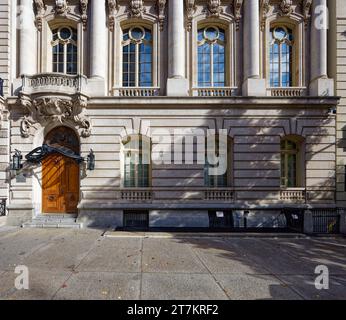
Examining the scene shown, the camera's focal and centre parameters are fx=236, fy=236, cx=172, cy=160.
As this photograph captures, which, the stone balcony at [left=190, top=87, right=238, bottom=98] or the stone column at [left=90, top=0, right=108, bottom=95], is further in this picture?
the stone balcony at [left=190, top=87, right=238, bottom=98]

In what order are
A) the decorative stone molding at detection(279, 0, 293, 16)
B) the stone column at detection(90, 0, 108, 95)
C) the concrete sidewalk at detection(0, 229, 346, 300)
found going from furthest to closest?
the decorative stone molding at detection(279, 0, 293, 16), the stone column at detection(90, 0, 108, 95), the concrete sidewalk at detection(0, 229, 346, 300)

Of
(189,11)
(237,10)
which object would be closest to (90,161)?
(189,11)

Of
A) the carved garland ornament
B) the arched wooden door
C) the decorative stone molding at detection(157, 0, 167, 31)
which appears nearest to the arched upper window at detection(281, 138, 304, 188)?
the decorative stone molding at detection(157, 0, 167, 31)

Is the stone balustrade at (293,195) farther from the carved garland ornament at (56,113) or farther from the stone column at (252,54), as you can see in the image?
the carved garland ornament at (56,113)

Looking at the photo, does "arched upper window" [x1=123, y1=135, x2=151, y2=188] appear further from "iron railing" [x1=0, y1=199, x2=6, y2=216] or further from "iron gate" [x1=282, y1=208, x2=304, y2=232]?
"iron gate" [x1=282, y1=208, x2=304, y2=232]

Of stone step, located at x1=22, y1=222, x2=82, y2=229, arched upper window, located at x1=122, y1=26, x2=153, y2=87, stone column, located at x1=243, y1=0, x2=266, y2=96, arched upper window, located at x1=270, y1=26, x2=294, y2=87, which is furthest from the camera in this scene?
arched upper window, located at x1=270, y1=26, x2=294, y2=87

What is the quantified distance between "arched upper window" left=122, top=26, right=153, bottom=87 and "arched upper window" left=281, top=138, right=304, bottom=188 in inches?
356

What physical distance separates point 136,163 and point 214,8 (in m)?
10.3

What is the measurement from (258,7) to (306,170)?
9.97 meters

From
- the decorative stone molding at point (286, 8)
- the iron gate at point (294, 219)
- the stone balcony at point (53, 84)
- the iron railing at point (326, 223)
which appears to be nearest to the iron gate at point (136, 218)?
the stone balcony at point (53, 84)

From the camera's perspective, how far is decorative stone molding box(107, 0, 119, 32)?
13.8 m

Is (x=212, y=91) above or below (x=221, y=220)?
above

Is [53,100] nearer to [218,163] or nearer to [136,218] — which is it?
[136,218]

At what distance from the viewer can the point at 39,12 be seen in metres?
14.0
